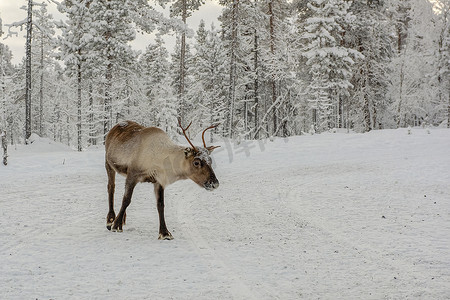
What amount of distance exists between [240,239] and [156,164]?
194 centimetres

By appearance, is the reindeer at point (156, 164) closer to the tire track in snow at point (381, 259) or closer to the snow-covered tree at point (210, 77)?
the tire track in snow at point (381, 259)

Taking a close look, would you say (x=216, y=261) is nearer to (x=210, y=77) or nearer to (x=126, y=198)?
(x=126, y=198)

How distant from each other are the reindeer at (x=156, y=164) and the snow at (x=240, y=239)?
0.57m

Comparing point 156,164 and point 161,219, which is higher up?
point 156,164

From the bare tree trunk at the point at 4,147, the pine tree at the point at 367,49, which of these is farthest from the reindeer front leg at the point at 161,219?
the pine tree at the point at 367,49

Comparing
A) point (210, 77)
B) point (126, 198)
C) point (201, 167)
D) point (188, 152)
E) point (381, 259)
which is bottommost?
point (381, 259)

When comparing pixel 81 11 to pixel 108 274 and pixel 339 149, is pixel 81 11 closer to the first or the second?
pixel 339 149

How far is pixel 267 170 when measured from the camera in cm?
1516

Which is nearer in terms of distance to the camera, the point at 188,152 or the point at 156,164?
the point at 188,152

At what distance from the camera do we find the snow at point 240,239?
4004mm

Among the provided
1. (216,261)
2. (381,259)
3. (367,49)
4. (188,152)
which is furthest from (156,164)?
(367,49)

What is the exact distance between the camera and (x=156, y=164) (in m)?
6.21

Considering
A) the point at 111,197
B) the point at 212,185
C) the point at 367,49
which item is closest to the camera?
the point at 212,185

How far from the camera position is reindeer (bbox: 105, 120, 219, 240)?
19.2 feet
